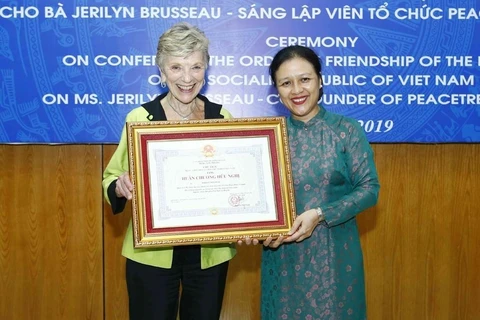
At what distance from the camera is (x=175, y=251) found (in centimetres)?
191

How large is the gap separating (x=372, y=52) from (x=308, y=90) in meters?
1.16

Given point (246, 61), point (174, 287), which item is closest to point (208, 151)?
point (174, 287)

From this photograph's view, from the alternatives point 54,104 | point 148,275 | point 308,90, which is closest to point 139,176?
point 148,275

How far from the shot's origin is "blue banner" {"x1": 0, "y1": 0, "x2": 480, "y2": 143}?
2.79 meters

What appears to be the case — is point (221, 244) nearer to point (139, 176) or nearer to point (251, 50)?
point (139, 176)

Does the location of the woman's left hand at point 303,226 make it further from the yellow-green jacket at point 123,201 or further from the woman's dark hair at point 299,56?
the woman's dark hair at point 299,56

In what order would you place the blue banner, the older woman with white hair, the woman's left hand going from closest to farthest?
the woman's left hand, the older woman with white hair, the blue banner

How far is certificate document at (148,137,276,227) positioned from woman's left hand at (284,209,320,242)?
0.09 metres

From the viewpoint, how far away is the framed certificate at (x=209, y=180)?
1.77 meters

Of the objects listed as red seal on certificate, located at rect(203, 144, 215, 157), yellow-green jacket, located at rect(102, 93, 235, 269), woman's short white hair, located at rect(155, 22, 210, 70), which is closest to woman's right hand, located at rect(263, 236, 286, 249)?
yellow-green jacket, located at rect(102, 93, 235, 269)

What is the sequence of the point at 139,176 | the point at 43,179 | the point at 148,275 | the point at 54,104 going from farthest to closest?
the point at 43,179, the point at 54,104, the point at 148,275, the point at 139,176

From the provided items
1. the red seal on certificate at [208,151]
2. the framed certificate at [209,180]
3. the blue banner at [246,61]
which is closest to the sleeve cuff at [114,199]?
the framed certificate at [209,180]

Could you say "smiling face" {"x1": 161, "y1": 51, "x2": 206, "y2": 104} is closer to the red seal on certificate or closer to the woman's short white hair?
the woman's short white hair

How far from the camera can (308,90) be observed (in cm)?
183
